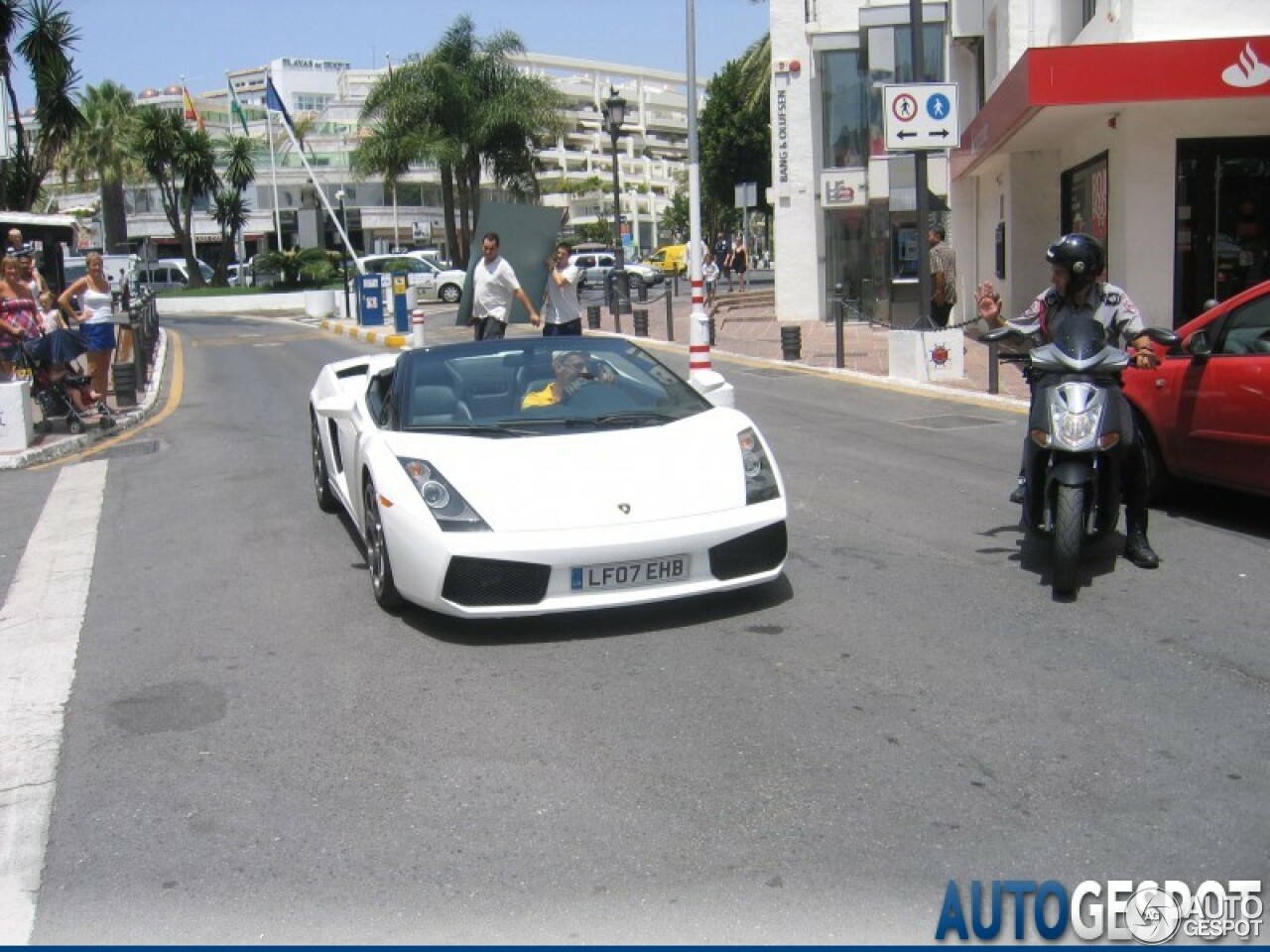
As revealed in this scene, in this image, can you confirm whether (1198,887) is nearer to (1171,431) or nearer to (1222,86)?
(1171,431)

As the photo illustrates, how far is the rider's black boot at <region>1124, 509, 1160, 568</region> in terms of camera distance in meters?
6.77

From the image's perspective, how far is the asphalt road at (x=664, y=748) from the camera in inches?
142

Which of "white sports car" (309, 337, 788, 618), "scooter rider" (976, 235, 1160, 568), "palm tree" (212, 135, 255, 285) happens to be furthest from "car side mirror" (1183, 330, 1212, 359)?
"palm tree" (212, 135, 255, 285)

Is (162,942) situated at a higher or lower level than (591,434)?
lower

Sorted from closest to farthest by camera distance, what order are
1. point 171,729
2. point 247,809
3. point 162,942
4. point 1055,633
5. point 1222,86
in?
point 162,942 < point 247,809 < point 171,729 < point 1055,633 < point 1222,86

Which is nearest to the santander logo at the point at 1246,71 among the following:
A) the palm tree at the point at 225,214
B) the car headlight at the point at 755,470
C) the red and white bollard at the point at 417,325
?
the car headlight at the point at 755,470

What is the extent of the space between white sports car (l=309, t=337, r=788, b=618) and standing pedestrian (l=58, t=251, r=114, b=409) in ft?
27.6

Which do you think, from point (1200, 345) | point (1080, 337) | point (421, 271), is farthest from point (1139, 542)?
point (421, 271)

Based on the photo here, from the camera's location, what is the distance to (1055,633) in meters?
5.70

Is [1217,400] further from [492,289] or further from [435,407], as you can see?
[492,289]

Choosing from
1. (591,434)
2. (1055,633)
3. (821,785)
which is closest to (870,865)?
(821,785)

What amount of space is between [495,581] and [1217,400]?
4.39 m

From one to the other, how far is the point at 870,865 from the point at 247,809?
1954 millimetres

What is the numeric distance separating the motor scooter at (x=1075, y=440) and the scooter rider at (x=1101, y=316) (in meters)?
0.09
